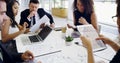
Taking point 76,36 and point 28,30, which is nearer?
point 76,36

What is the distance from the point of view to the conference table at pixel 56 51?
1619 mm

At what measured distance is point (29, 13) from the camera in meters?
3.12

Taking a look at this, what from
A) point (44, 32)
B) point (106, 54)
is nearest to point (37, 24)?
point (44, 32)

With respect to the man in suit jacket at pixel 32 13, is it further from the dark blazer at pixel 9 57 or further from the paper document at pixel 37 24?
the dark blazer at pixel 9 57

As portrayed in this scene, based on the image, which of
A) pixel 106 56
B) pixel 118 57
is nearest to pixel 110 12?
pixel 106 56

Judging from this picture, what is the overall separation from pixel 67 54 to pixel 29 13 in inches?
64.1

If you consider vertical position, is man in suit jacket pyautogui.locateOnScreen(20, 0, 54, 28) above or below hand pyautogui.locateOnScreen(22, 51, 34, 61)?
above

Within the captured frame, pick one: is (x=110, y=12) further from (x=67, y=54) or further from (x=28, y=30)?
(x=67, y=54)

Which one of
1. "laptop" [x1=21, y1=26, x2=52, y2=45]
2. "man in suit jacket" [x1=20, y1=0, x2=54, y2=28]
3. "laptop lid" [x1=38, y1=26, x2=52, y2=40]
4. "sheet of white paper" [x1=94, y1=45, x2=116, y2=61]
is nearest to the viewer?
"sheet of white paper" [x1=94, y1=45, x2=116, y2=61]

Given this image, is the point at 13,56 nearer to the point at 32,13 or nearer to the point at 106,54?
the point at 106,54

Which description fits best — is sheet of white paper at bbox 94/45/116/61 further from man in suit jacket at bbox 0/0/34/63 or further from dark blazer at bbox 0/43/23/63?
dark blazer at bbox 0/43/23/63

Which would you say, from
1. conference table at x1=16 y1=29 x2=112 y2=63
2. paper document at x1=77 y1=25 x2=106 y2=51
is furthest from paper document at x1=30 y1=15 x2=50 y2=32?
paper document at x1=77 y1=25 x2=106 y2=51

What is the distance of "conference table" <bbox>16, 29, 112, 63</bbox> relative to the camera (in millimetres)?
1619

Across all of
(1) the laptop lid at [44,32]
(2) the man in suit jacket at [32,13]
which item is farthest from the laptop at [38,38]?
(2) the man in suit jacket at [32,13]
